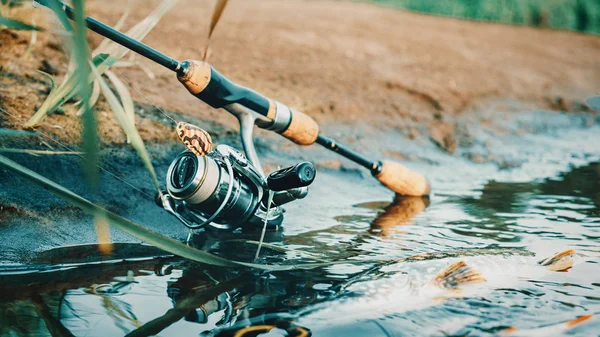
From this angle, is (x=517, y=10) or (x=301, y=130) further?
(x=517, y=10)

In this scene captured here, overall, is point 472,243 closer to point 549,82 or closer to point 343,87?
point 343,87

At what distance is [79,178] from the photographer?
3.23 meters

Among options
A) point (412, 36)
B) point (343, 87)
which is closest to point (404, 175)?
point (343, 87)

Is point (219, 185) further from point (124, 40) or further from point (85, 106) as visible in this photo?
point (85, 106)

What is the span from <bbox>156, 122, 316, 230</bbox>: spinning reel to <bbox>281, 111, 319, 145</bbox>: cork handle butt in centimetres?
40

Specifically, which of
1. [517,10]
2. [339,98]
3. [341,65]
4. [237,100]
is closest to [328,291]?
[237,100]

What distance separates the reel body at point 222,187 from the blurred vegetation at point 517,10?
26.3ft

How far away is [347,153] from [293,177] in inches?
39.8

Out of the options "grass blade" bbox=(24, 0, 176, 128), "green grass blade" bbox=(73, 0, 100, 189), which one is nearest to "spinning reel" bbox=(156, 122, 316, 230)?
"grass blade" bbox=(24, 0, 176, 128)

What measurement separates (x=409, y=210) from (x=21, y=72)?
242 cm

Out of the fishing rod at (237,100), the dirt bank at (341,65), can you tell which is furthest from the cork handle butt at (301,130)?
the dirt bank at (341,65)

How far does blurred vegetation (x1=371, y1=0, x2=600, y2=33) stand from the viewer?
10203 millimetres

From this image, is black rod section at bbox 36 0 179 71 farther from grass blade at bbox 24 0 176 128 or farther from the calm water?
the calm water

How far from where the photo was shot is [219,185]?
2646 millimetres
